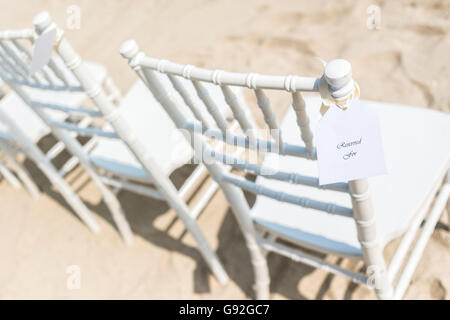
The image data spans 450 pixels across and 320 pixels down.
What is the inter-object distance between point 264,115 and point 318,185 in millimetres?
193

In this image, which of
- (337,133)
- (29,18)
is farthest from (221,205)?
(29,18)

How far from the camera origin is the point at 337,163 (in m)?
0.63

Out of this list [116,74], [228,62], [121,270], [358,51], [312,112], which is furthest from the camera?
[116,74]

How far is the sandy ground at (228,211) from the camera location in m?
1.60

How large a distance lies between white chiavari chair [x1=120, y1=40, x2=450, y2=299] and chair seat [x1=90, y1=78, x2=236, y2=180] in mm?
338

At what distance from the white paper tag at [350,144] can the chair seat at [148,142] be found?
2.71 feet

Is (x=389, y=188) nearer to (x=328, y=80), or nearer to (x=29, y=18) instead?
(x=328, y=80)

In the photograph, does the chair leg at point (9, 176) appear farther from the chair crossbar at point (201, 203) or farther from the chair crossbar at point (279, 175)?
the chair crossbar at point (279, 175)

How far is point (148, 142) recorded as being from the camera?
1527 mm

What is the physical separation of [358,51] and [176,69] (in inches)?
56.5

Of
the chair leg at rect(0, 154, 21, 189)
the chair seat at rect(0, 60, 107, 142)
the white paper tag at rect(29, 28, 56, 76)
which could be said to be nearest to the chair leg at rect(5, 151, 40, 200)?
the chair leg at rect(0, 154, 21, 189)

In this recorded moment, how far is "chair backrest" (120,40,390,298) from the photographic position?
24.4 inches

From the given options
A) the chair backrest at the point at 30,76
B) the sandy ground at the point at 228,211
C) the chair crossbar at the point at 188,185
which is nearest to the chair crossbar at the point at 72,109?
the chair backrest at the point at 30,76

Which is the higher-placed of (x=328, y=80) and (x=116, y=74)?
(x=328, y=80)
